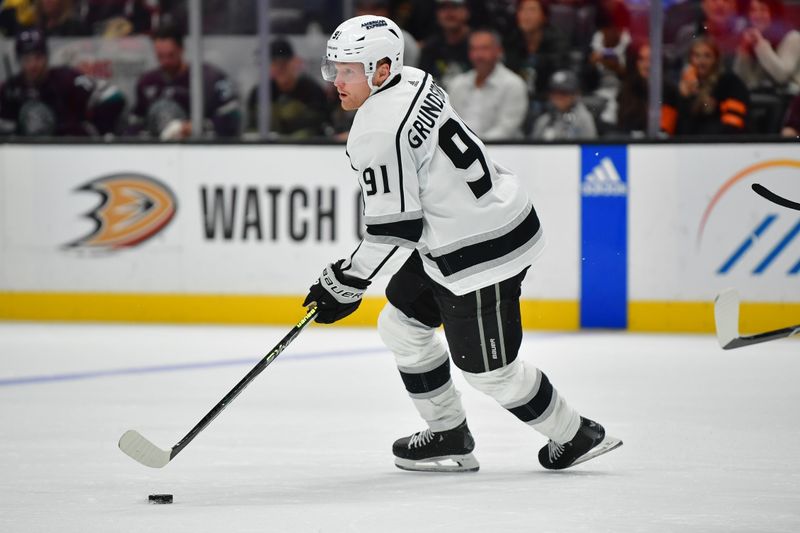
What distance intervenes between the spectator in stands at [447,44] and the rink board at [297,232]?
0.55 metres

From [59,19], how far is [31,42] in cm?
20

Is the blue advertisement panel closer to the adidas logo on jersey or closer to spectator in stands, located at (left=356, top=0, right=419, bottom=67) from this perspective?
the adidas logo on jersey

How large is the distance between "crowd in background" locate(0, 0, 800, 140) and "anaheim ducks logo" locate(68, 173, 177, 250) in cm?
32

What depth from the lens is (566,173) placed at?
7008 mm

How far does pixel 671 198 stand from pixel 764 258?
516mm

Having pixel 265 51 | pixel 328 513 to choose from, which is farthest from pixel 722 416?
pixel 265 51

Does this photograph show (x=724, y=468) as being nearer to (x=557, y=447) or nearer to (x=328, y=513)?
(x=557, y=447)

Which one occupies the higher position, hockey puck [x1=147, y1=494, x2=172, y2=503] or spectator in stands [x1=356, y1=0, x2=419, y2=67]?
spectator in stands [x1=356, y1=0, x2=419, y2=67]

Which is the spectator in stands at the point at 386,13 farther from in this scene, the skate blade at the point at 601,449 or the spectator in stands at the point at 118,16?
the skate blade at the point at 601,449

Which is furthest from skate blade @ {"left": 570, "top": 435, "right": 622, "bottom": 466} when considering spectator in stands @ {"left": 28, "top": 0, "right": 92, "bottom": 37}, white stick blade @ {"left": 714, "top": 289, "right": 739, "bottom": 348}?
spectator in stands @ {"left": 28, "top": 0, "right": 92, "bottom": 37}

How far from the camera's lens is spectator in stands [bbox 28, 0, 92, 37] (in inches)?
308

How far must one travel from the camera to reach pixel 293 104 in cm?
750

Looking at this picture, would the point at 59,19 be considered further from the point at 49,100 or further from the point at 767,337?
the point at 767,337

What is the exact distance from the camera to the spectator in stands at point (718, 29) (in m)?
6.92
